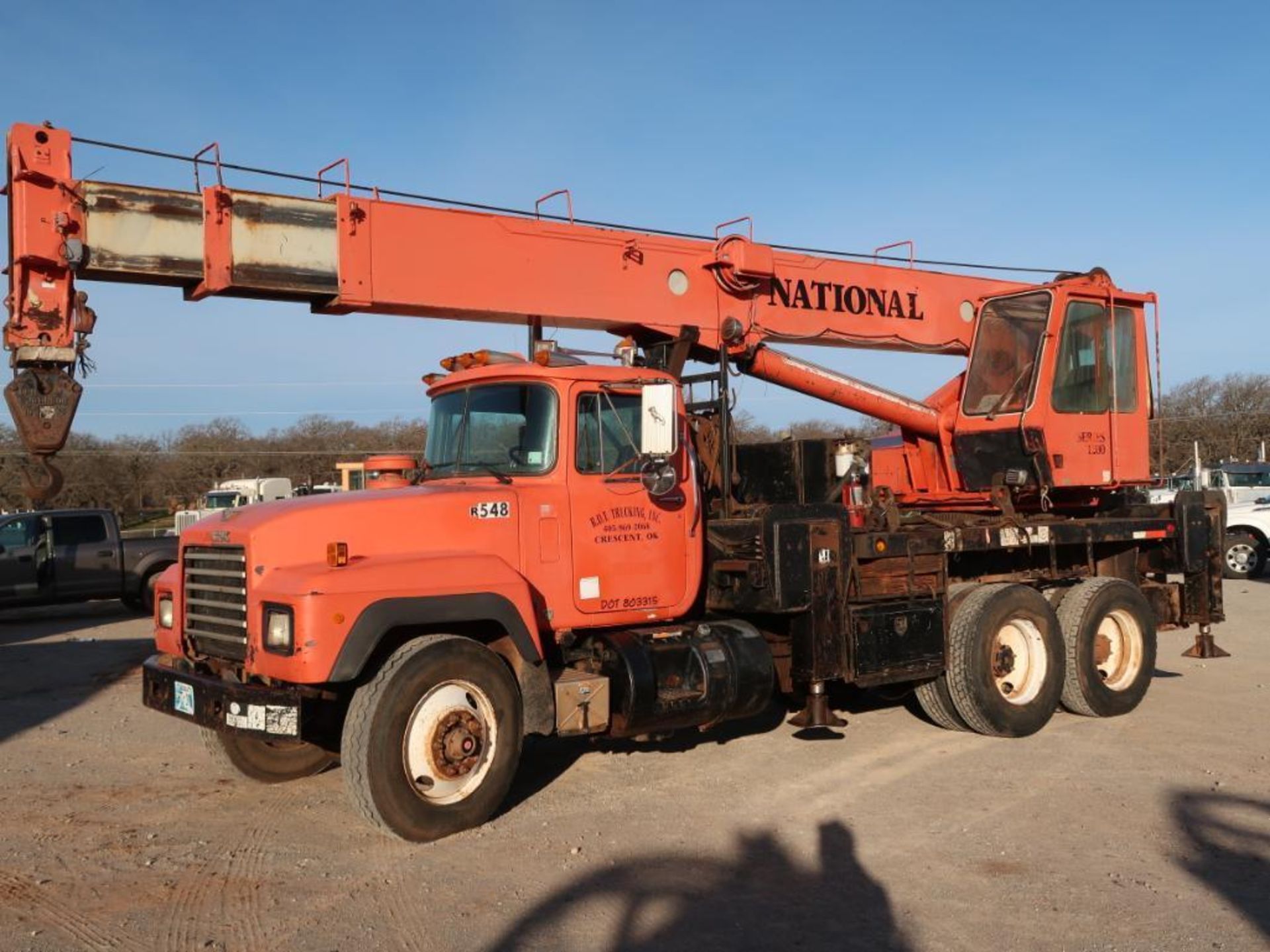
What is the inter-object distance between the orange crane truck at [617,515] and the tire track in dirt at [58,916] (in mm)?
1065

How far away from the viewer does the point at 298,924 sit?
15.3ft

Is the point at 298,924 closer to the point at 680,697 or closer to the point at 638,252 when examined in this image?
the point at 680,697

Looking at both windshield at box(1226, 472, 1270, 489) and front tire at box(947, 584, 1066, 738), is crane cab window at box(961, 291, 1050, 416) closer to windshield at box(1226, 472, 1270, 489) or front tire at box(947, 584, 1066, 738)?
front tire at box(947, 584, 1066, 738)

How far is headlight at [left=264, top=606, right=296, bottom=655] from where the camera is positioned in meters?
5.32

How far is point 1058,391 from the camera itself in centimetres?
887

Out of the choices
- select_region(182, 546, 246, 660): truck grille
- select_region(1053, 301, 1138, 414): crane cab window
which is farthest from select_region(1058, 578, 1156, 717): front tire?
select_region(182, 546, 246, 660): truck grille

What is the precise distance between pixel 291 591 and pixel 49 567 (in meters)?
13.8

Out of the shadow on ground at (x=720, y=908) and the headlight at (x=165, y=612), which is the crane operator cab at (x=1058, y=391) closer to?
the shadow on ground at (x=720, y=908)

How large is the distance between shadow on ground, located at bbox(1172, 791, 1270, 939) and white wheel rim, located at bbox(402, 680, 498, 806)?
3.53m

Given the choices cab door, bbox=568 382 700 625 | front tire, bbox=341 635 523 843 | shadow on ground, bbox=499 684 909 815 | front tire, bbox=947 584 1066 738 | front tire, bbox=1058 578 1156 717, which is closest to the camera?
front tire, bbox=341 635 523 843

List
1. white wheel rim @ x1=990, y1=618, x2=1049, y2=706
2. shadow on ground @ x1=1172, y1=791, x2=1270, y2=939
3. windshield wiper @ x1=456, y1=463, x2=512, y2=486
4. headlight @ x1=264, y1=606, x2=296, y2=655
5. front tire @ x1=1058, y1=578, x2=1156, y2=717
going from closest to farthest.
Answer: shadow on ground @ x1=1172, y1=791, x2=1270, y2=939
headlight @ x1=264, y1=606, x2=296, y2=655
windshield wiper @ x1=456, y1=463, x2=512, y2=486
white wheel rim @ x1=990, y1=618, x2=1049, y2=706
front tire @ x1=1058, y1=578, x2=1156, y2=717

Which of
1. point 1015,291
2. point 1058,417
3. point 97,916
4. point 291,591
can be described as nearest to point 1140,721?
point 1058,417

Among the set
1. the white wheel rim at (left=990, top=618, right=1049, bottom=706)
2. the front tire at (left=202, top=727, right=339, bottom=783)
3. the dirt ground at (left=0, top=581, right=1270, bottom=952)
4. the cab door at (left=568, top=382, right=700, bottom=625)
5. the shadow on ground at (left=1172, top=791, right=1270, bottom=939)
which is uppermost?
the cab door at (left=568, top=382, right=700, bottom=625)

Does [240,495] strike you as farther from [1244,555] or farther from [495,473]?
[495,473]
